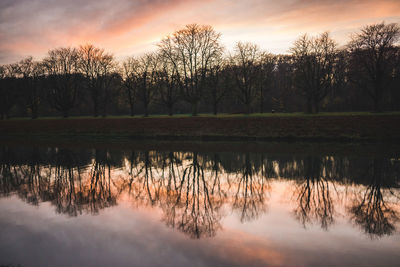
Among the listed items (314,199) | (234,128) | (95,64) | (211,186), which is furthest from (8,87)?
(314,199)

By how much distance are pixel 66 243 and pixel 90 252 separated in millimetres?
Result: 985

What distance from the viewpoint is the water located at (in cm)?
611

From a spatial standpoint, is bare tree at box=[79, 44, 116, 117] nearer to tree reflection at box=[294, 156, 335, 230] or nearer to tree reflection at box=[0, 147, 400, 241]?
tree reflection at box=[0, 147, 400, 241]

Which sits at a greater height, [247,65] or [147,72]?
[147,72]

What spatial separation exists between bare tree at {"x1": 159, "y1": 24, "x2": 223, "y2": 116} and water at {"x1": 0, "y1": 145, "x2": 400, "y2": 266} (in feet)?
107

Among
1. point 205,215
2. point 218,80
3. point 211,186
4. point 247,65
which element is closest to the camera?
point 205,215

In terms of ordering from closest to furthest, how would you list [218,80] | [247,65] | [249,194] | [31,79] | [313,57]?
1. [249,194]
2. [313,57]
3. [247,65]
4. [218,80]
5. [31,79]

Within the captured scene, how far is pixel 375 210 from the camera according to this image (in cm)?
881

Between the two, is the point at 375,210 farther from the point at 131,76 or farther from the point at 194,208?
the point at 131,76

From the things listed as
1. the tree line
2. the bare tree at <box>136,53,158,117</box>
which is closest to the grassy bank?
the tree line

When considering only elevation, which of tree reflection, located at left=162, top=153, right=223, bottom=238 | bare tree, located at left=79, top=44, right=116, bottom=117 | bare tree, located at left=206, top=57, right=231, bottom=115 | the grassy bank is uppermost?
bare tree, located at left=79, top=44, right=116, bottom=117

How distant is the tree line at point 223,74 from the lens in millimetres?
43938

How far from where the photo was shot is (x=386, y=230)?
732 cm

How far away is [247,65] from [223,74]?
16.5 feet
